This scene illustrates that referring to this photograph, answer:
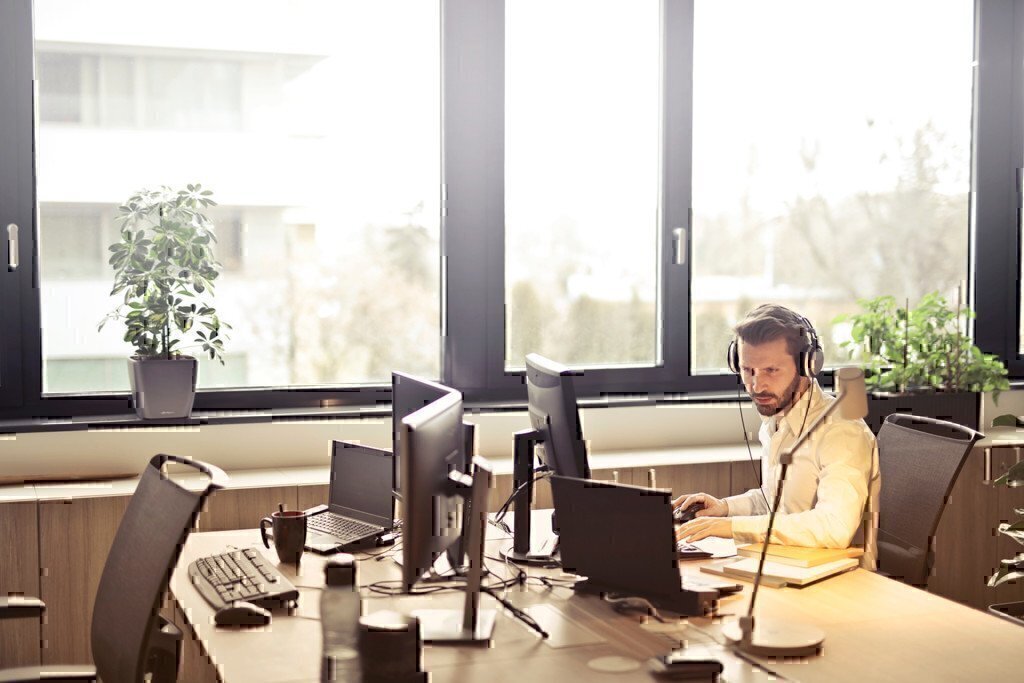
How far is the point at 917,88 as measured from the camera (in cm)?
462

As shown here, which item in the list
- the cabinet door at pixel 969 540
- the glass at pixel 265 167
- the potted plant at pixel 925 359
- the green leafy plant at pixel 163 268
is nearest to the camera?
the green leafy plant at pixel 163 268

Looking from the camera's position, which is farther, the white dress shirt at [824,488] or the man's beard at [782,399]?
the man's beard at [782,399]

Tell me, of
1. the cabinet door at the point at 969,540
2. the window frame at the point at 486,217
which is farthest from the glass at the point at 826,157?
the cabinet door at the point at 969,540

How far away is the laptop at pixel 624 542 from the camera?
6.70 feet

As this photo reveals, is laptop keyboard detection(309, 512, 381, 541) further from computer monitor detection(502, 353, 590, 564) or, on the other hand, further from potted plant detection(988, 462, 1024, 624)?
potted plant detection(988, 462, 1024, 624)

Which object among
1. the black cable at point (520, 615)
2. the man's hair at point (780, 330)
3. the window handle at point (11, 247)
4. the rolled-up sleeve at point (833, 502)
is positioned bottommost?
the black cable at point (520, 615)

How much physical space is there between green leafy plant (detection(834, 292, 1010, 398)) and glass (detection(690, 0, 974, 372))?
1.05ft

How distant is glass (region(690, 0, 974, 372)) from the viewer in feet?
14.4

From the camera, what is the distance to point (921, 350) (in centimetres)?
418

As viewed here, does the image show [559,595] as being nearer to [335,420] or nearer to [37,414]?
[335,420]

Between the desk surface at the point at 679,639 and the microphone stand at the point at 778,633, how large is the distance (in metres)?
0.02

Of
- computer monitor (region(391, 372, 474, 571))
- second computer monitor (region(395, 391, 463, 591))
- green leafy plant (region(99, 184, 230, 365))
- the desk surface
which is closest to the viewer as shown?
the desk surface

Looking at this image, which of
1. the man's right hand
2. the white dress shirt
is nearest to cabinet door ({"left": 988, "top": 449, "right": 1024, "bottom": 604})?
the white dress shirt

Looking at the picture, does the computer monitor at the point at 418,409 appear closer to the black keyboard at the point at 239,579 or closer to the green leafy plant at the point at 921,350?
the black keyboard at the point at 239,579
